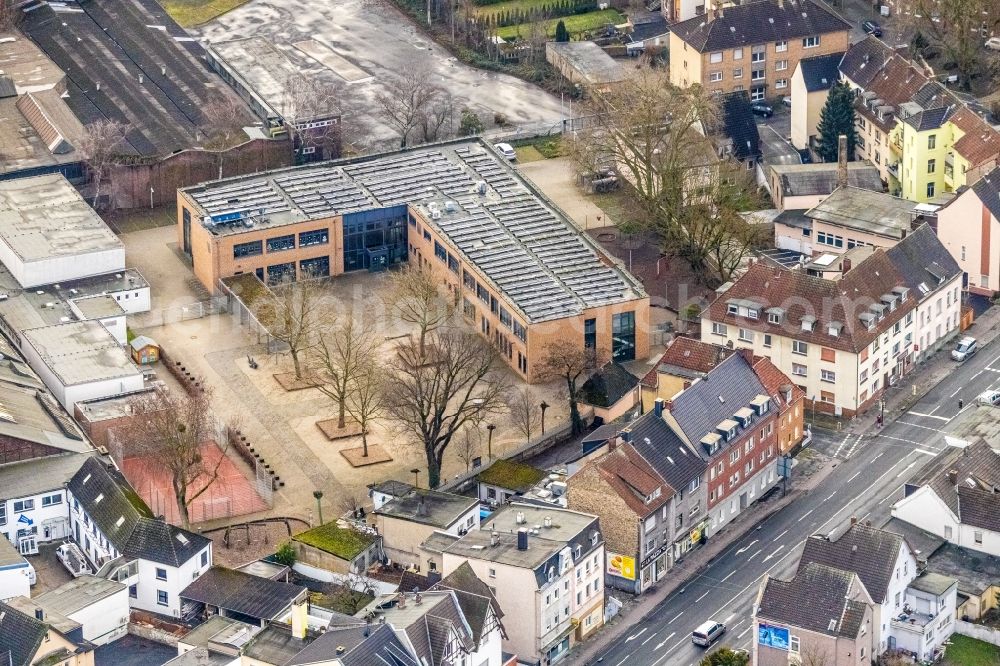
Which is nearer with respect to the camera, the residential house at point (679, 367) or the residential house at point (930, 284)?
the residential house at point (679, 367)

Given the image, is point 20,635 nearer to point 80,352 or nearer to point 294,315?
point 80,352

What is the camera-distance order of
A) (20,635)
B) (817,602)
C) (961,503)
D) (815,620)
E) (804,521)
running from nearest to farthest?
1. (20,635)
2. (815,620)
3. (817,602)
4. (961,503)
5. (804,521)

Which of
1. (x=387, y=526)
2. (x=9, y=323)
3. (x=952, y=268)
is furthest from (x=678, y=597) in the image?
(x=9, y=323)

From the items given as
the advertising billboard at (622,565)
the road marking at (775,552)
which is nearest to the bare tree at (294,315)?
the advertising billboard at (622,565)

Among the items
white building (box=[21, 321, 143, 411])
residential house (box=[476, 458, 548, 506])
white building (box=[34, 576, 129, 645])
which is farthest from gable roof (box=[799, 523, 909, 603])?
white building (box=[21, 321, 143, 411])

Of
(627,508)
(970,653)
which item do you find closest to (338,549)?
(627,508)

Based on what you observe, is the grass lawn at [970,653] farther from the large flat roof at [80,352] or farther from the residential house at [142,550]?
the large flat roof at [80,352]

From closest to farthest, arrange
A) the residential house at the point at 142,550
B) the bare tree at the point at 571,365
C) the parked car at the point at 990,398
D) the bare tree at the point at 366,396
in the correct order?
the residential house at the point at 142,550
the bare tree at the point at 366,396
the parked car at the point at 990,398
the bare tree at the point at 571,365
